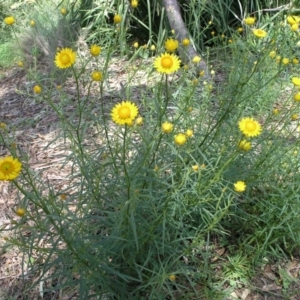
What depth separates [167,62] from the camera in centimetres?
137

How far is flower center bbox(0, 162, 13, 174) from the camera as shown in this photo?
1.16 meters

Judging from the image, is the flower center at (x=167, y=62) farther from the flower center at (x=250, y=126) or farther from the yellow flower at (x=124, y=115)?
the flower center at (x=250, y=126)

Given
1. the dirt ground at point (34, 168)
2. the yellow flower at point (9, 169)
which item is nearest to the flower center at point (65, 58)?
the yellow flower at point (9, 169)

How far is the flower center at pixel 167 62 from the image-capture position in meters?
1.36

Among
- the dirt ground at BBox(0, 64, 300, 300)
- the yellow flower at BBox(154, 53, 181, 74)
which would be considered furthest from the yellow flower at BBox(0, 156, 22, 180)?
the yellow flower at BBox(154, 53, 181, 74)

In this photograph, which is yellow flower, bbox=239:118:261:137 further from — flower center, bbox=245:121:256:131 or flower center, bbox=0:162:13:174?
flower center, bbox=0:162:13:174

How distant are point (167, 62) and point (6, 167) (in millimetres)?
612

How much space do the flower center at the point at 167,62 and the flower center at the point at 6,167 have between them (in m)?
0.59

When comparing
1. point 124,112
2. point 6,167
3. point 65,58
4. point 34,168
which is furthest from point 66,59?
point 34,168

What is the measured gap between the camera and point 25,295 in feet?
6.35

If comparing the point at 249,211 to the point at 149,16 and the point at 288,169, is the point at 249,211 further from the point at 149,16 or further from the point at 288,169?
the point at 149,16

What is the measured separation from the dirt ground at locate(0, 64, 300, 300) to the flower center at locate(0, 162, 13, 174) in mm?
304

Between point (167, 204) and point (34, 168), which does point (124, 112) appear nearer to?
point (167, 204)

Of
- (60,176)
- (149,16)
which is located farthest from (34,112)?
(149,16)
